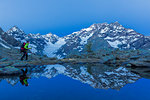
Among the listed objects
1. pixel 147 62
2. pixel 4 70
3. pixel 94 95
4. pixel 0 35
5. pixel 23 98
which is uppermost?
pixel 0 35

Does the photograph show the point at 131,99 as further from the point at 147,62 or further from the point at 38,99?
the point at 147,62

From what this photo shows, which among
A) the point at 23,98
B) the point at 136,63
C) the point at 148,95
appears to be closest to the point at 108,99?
the point at 148,95

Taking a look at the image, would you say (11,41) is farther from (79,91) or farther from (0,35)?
(79,91)

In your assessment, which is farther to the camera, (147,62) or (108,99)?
(147,62)

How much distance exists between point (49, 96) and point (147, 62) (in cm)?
1268

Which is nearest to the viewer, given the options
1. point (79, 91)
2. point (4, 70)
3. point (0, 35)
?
point (79, 91)

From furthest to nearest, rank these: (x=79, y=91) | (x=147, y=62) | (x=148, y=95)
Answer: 1. (x=147, y=62)
2. (x=79, y=91)
3. (x=148, y=95)

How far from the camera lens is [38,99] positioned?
5281 millimetres

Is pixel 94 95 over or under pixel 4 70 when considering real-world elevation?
under

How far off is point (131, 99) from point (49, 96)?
355 cm

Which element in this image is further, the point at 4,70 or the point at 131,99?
the point at 4,70

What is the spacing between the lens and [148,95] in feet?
17.9

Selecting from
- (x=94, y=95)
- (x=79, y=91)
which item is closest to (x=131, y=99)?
(x=94, y=95)

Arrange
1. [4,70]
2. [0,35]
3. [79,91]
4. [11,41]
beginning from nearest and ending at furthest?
[79,91] < [4,70] < [0,35] < [11,41]
